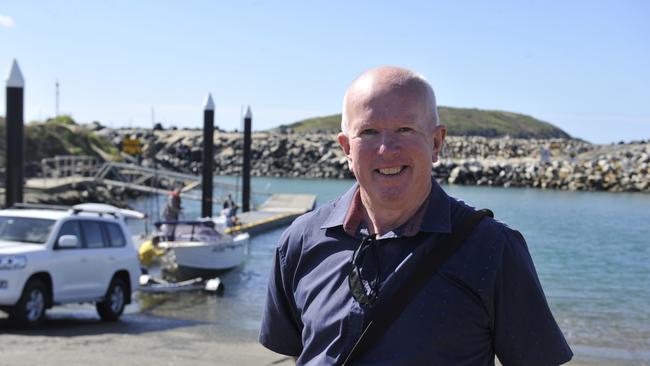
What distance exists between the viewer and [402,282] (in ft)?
9.55

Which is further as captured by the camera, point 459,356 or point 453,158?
point 453,158

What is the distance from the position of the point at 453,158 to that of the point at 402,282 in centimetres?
10881

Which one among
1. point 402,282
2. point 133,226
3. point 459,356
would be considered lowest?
point 133,226

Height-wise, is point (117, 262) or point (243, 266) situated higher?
point (117, 262)

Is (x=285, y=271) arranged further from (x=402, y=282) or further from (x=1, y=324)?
(x=1, y=324)

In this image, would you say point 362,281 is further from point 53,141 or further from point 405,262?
point 53,141

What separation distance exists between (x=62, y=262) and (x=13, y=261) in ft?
3.43

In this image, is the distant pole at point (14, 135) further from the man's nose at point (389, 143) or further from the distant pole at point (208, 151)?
the man's nose at point (389, 143)

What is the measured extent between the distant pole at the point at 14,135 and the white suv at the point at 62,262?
6978mm

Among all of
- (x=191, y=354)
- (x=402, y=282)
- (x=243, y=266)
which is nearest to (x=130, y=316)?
(x=191, y=354)

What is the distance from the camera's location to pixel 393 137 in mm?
3023

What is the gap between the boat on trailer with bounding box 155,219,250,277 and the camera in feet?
72.4

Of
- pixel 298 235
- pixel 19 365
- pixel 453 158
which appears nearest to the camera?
pixel 298 235

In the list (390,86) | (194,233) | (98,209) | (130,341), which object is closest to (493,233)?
(390,86)
